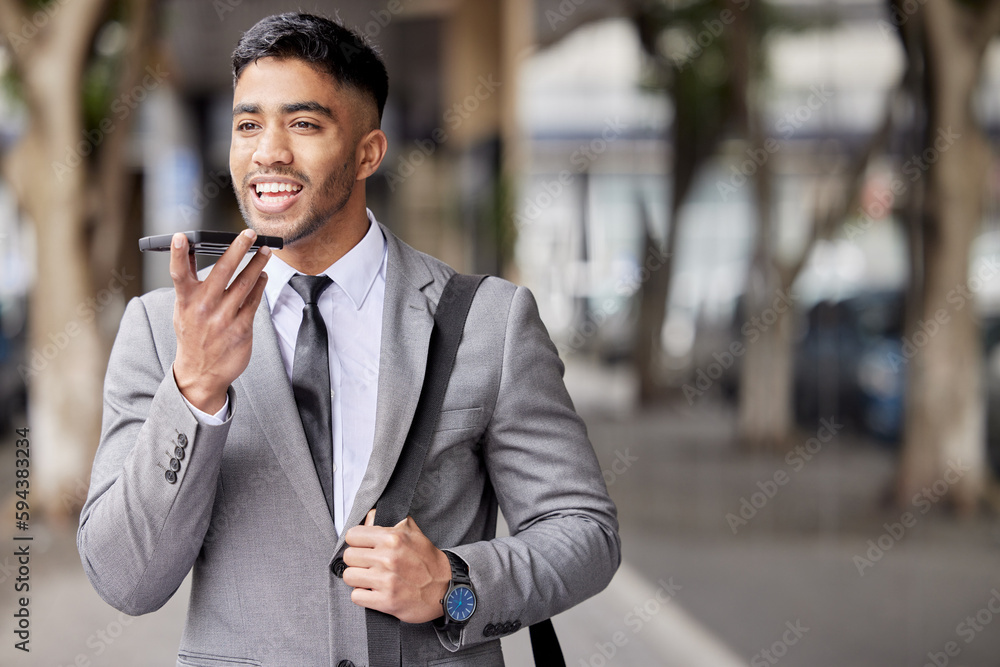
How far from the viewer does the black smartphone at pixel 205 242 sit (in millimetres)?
1323

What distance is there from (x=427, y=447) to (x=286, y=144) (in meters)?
0.49

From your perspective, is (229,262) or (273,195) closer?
(229,262)

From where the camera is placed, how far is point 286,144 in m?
1.53

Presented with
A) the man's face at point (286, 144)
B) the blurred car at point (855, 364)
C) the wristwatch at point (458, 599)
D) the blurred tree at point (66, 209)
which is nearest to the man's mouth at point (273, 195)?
the man's face at point (286, 144)

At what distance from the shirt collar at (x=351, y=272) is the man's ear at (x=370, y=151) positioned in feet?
0.33

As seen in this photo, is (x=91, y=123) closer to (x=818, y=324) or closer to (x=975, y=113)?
(x=818, y=324)

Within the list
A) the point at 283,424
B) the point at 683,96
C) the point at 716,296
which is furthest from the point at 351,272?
the point at 683,96

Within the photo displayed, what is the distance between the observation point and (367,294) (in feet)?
5.52

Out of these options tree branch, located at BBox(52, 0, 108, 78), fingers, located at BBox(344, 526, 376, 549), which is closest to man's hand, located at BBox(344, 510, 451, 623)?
fingers, located at BBox(344, 526, 376, 549)

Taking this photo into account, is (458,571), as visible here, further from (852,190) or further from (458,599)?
(852,190)

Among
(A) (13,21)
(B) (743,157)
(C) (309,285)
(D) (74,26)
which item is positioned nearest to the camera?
(C) (309,285)

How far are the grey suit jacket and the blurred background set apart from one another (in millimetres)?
2683

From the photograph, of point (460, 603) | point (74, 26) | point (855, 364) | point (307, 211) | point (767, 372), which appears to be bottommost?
point (767, 372)

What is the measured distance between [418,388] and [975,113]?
3.10m
